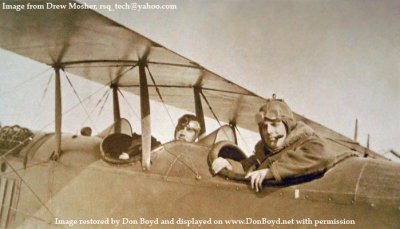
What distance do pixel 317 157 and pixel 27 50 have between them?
121 inches

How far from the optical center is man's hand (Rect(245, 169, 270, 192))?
258 centimetres

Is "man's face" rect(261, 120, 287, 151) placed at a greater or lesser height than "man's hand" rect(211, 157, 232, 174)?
greater

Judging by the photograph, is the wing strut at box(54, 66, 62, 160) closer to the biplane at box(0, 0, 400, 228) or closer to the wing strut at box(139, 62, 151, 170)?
the biplane at box(0, 0, 400, 228)

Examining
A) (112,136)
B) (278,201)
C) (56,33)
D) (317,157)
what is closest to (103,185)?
(112,136)

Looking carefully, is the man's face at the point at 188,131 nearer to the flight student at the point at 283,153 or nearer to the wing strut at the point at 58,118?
the wing strut at the point at 58,118

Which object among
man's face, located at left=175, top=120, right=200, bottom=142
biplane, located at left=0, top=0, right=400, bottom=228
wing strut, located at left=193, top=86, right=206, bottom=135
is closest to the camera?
biplane, located at left=0, top=0, right=400, bottom=228

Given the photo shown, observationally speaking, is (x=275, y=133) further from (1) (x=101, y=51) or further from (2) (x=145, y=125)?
(1) (x=101, y=51)

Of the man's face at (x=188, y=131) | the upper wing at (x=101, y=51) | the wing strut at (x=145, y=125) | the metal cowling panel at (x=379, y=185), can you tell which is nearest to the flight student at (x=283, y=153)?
the metal cowling panel at (x=379, y=185)

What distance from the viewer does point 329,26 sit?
4.10 metres

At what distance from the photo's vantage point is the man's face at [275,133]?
108 inches

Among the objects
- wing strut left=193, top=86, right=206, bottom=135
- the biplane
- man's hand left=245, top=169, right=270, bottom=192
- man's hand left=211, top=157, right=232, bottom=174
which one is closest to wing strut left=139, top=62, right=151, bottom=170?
the biplane

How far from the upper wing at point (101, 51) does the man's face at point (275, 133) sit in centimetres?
105

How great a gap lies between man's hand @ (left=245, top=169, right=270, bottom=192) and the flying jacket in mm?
56

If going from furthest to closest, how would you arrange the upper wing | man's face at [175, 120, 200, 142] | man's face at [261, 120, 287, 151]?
Result: man's face at [175, 120, 200, 142]
the upper wing
man's face at [261, 120, 287, 151]
